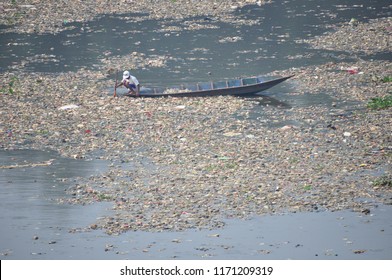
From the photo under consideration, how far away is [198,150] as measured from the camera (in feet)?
48.0

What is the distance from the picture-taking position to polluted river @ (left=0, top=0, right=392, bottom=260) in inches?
447

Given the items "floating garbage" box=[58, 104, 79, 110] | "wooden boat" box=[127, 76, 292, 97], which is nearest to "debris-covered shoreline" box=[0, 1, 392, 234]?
"floating garbage" box=[58, 104, 79, 110]

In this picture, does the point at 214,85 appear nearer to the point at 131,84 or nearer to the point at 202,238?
the point at 131,84

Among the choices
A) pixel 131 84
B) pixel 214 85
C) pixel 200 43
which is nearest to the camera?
pixel 131 84

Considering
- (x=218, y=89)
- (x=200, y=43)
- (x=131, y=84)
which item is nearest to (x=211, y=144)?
(x=218, y=89)

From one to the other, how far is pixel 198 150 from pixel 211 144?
436mm

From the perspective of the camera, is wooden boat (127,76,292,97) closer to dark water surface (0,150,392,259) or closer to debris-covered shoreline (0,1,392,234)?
debris-covered shoreline (0,1,392,234)

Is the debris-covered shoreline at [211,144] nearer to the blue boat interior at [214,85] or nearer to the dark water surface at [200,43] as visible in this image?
the blue boat interior at [214,85]

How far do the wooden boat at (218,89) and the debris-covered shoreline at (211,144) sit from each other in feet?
0.75

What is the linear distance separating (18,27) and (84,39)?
307 centimetres

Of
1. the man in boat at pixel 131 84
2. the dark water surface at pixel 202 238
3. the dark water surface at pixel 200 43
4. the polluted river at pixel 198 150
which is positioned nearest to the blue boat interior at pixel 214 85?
the man in boat at pixel 131 84

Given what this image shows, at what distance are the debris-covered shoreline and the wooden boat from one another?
23cm

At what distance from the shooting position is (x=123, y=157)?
47.6ft

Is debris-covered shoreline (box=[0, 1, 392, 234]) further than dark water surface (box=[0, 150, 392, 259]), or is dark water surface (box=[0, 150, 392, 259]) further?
debris-covered shoreline (box=[0, 1, 392, 234])
